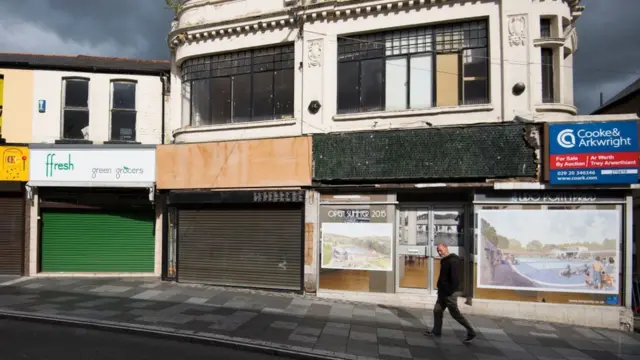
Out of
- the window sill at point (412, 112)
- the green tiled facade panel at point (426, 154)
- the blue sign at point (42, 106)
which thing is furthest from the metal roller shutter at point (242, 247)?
the blue sign at point (42, 106)

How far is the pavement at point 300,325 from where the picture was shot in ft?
22.5

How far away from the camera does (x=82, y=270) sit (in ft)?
42.1

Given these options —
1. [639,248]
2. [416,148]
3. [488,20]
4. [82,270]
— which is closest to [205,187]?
[82,270]

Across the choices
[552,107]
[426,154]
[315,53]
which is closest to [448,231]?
[426,154]

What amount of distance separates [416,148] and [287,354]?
224 inches

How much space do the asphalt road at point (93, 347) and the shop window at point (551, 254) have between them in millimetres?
5689

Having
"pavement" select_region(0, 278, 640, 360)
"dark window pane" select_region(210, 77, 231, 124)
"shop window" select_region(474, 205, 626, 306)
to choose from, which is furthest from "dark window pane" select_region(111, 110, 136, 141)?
"shop window" select_region(474, 205, 626, 306)

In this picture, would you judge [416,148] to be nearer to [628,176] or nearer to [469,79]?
[469,79]

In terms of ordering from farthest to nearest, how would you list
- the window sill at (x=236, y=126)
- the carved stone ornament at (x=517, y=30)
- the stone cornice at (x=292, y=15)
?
the window sill at (x=236, y=126) → the stone cornice at (x=292, y=15) → the carved stone ornament at (x=517, y=30)

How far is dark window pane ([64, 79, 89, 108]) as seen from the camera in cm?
1285

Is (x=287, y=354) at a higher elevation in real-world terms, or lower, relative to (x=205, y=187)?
lower

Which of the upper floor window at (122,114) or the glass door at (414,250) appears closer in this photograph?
the glass door at (414,250)

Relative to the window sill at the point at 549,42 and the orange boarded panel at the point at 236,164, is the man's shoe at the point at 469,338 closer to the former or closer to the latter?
the orange boarded panel at the point at 236,164

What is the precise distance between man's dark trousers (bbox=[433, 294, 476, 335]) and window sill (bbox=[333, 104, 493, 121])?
14.8 ft
